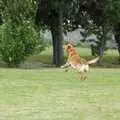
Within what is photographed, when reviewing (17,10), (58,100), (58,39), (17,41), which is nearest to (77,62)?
(58,100)

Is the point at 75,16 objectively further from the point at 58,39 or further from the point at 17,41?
the point at 17,41

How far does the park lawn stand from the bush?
395 inches

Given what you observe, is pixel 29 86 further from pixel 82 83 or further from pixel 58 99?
pixel 58 99

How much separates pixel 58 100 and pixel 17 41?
1565 centimetres

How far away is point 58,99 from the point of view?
41.6 feet

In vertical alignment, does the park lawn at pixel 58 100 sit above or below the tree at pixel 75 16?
below

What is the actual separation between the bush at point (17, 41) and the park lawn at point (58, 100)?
1003 cm

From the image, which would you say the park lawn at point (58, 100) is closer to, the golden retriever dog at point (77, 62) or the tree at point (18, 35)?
the golden retriever dog at point (77, 62)

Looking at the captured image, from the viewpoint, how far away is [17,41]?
27875 millimetres

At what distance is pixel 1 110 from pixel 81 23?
2563cm

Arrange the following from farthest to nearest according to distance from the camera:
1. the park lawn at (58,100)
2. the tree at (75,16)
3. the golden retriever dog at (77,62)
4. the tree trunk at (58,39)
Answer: the tree trunk at (58,39) < the tree at (75,16) < the golden retriever dog at (77,62) < the park lawn at (58,100)

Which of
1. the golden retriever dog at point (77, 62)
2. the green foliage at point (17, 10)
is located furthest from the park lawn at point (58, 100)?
the green foliage at point (17, 10)

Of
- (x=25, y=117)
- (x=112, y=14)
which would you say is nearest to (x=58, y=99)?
(x=25, y=117)

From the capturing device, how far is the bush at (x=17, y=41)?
2773 centimetres
